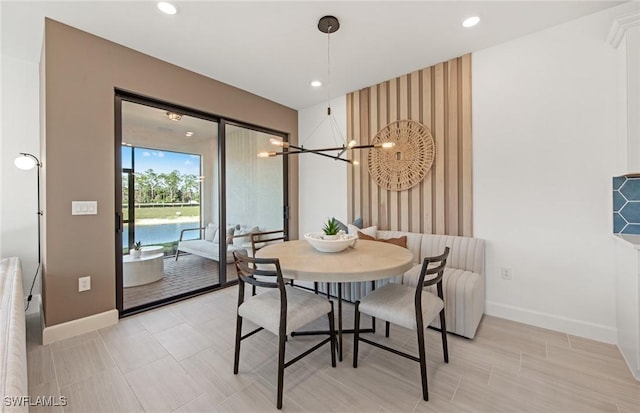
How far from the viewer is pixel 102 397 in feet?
5.37

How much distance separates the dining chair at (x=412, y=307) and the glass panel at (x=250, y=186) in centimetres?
249

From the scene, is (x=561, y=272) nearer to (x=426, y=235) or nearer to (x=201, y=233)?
(x=426, y=235)

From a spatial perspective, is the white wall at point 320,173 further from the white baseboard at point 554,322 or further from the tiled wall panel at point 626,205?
the tiled wall panel at point 626,205

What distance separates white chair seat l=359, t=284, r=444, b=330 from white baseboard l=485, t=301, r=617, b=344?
4.11ft

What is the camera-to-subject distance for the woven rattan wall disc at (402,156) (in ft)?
10.4

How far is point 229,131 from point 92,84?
4.97ft

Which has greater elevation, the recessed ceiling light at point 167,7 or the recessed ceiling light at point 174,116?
the recessed ceiling light at point 167,7

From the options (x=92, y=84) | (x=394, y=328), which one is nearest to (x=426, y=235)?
(x=394, y=328)

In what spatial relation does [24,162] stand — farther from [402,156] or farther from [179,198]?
[402,156]

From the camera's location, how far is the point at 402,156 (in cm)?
336

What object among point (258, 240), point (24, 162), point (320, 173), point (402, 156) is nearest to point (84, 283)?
point (24, 162)

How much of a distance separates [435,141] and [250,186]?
274 centimetres

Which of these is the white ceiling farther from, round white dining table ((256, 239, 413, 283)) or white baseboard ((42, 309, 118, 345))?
white baseboard ((42, 309, 118, 345))

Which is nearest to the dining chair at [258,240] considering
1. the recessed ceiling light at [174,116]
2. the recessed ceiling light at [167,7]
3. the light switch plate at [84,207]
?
the light switch plate at [84,207]
